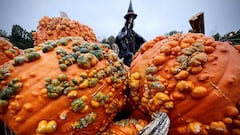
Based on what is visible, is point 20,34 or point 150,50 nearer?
point 150,50

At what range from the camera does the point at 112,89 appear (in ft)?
2.84

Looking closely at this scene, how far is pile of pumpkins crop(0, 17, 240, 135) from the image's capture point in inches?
29.2

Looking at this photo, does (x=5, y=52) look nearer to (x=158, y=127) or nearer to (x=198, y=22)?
(x=158, y=127)

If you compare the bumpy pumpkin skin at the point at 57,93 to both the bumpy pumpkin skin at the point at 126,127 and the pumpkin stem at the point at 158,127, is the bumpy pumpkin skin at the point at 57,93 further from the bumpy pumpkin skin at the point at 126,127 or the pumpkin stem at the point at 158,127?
the pumpkin stem at the point at 158,127

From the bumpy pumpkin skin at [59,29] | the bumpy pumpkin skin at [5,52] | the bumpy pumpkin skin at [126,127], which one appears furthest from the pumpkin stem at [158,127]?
the bumpy pumpkin skin at [59,29]

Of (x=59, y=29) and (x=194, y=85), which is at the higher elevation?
(x=59, y=29)

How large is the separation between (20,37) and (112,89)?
8.49ft

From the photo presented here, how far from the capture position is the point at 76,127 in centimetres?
77

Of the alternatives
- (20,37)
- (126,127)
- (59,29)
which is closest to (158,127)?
(126,127)

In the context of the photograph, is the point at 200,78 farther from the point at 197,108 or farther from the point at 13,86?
the point at 13,86

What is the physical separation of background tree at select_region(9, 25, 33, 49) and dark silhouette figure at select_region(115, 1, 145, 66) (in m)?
1.62

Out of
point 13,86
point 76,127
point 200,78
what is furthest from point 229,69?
point 13,86

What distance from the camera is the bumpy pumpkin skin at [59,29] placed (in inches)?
61.4

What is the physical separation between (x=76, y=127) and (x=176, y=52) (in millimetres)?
533
